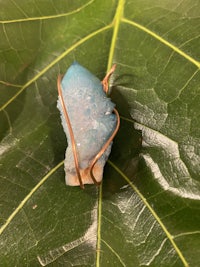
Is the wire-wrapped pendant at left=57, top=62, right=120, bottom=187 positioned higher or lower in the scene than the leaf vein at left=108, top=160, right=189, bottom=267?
higher

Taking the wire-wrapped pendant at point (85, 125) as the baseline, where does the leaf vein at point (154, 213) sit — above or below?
below

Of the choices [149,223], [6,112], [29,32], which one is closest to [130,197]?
[149,223]

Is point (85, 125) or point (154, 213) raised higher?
point (85, 125)

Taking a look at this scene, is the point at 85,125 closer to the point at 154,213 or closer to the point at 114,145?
the point at 114,145

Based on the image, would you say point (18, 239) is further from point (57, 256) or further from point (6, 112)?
point (6, 112)

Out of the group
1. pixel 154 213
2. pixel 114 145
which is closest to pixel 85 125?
pixel 114 145
